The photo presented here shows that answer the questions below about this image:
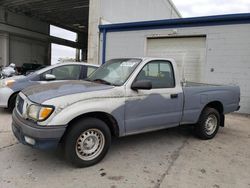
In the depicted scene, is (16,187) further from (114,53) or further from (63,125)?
(114,53)

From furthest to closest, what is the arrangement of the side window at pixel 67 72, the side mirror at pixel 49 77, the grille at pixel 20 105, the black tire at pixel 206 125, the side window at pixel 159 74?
the side window at pixel 67 72 < the side mirror at pixel 49 77 < the black tire at pixel 206 125 < the side window at pixel 159 74 < the grille at pixel 20 105

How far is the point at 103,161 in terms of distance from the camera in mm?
3865

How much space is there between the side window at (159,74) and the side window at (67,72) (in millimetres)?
3270

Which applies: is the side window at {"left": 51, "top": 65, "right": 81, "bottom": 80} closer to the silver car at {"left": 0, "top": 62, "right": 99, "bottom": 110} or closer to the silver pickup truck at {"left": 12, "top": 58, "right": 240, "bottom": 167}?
the silver car at {"left": 0, "top": 62, "right": 99, "bottom": 110}

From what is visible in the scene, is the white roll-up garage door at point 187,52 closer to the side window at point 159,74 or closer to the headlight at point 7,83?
the side window at point 159,74

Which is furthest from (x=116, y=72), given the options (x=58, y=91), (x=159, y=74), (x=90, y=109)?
(x=58, y=91)

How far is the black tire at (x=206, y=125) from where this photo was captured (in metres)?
5.13

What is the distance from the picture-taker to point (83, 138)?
3.55 metres

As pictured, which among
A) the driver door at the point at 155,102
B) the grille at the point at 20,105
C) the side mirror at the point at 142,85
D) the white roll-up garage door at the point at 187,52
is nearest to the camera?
the grille at the point at 20,105

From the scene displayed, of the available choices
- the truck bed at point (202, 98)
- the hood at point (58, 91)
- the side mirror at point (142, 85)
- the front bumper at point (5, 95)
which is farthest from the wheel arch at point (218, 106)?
the front bumper at point (5, 95)

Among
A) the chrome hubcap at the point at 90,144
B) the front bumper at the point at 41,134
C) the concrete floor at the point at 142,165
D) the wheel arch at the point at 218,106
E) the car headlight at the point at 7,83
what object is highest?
the car headlight at the point at 7,83

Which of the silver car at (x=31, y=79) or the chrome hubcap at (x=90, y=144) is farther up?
the silver car at (x=31, y=79)

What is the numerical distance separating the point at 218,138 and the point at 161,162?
212 centimetres

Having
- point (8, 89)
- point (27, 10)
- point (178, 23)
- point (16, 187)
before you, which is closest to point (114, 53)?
point (178, 23)
